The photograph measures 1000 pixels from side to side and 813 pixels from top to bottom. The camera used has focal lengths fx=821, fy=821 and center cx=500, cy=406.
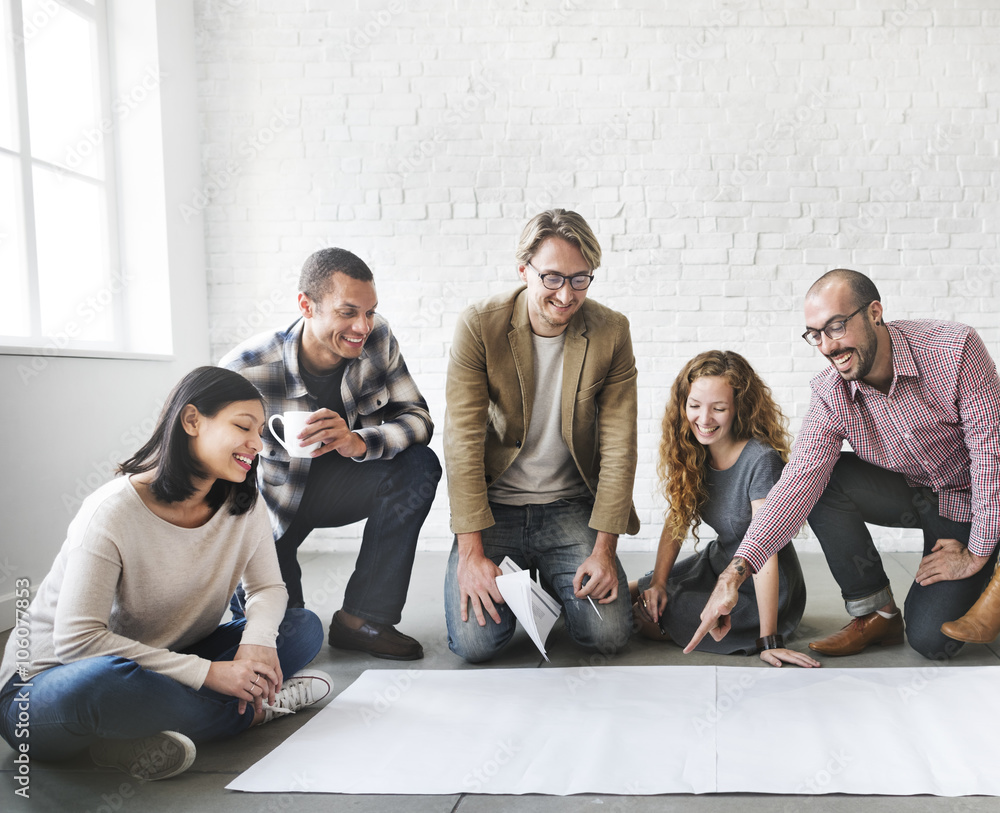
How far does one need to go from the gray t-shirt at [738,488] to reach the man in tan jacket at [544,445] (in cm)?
25

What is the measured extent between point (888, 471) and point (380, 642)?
1.53 metres

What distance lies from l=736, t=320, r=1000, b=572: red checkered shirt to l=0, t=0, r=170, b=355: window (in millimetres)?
2540

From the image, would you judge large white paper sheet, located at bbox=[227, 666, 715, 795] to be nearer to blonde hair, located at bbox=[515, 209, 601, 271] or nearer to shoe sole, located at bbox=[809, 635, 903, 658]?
shoe sole, located at bbox=[809, 635, 903, 658]

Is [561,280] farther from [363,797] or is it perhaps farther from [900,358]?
[363,797]

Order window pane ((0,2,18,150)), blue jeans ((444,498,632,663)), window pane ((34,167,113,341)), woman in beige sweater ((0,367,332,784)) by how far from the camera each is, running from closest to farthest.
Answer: woman in beige sweater ((0,367,332,784)), blue jeans ((444,498,632,663)), window pane ((0,2,18,150)), window pane ((34,167,113,341))

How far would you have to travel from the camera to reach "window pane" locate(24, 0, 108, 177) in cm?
335

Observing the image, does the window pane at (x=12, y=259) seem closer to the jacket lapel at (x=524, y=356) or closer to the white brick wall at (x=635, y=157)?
the white brick wall at (x=635, y=157)

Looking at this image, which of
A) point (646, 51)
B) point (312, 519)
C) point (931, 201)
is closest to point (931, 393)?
point (312, 519)

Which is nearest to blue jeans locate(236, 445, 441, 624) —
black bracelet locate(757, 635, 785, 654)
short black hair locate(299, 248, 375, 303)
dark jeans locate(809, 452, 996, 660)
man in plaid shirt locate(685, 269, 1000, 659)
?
short black hair locate(299, 248, 375, 303)

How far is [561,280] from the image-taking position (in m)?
2.18

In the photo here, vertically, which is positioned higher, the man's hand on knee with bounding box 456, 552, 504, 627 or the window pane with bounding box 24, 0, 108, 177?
the window pane with bounding box 24, 0, 108, 177

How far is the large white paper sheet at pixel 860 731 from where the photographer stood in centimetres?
148

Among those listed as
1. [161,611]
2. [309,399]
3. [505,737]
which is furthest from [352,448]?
[505,737]

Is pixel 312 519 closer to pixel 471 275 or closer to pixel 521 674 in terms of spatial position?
pixel 521 674
